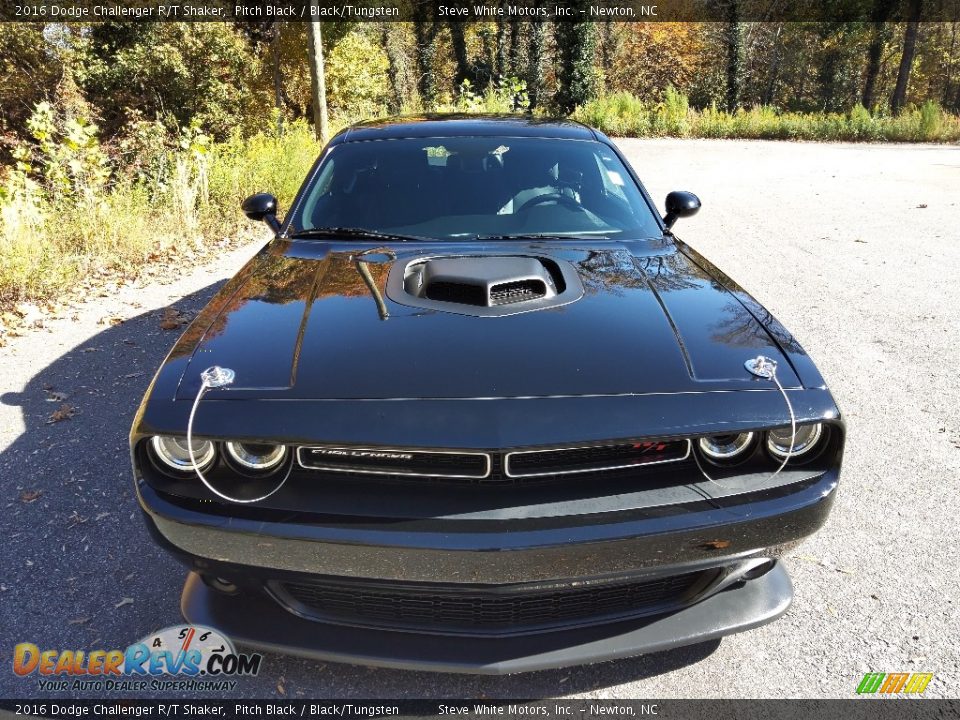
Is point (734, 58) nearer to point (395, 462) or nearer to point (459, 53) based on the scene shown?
point (459, 53)

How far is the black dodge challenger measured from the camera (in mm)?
1653

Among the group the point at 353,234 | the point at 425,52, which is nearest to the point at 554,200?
the point at 353,234

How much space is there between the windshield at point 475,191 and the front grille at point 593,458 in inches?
52.7

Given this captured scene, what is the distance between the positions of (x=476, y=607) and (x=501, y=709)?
37 centimetres

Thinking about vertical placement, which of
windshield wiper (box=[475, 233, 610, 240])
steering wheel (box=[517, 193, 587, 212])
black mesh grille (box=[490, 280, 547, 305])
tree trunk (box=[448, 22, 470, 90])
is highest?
tree trunk (box=[448, 22, 470, 90])

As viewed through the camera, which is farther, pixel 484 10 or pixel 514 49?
pixel 514 49

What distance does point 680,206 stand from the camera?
3398mm

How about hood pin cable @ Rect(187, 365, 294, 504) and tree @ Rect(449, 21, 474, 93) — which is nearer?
hood pin cable @ Rect(187, 365, 294, 504)

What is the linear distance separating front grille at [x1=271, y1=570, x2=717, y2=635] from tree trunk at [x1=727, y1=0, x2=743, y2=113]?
36.1 meters

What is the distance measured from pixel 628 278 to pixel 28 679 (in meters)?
2.31

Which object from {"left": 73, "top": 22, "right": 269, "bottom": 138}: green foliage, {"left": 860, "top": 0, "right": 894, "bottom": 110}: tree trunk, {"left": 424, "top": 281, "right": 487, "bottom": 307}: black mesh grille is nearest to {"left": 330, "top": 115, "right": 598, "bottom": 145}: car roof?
{"left": 424, "top": 281, "right": 487, "bottom": 307}: black mesh grille

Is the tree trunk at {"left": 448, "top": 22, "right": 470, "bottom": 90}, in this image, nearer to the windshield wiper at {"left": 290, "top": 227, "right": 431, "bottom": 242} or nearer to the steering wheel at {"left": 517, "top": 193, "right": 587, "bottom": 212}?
the steering wheel at {"left": 517, "top": 193, "right": 587, "bottom": 212}

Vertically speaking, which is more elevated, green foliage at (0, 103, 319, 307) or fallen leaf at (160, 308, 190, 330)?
green foliage at (0, 103, 319, 307)

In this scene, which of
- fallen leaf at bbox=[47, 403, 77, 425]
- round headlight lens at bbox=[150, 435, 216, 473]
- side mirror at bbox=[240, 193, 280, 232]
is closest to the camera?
round headlight lens at bbox=[150, 435, 216, 473]
